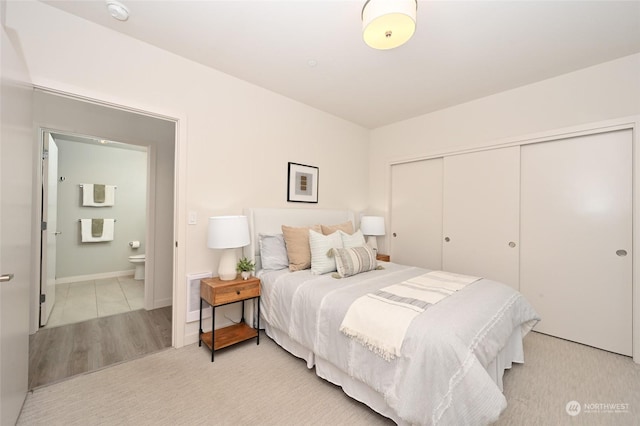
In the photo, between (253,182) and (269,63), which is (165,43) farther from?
(253,182)

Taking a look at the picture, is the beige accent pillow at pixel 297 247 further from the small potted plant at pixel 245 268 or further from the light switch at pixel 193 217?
the light switch at pixel 193 217

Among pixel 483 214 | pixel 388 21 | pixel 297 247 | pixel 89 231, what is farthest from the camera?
pixel 89 231

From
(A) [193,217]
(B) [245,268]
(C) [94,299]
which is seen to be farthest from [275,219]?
(C) [94,299]

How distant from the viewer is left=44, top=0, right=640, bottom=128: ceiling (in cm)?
175

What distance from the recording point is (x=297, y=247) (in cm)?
260

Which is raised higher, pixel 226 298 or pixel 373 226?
pixel 373 226

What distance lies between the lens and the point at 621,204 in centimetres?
232

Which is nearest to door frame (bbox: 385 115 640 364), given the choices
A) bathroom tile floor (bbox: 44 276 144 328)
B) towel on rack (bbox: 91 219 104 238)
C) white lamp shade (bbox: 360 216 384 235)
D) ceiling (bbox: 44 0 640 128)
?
ceiling (bbox: 44 0 640 128)

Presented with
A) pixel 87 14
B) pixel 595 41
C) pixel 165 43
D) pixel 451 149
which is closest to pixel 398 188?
pixel 451 149

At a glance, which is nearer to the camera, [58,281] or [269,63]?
[269,63]

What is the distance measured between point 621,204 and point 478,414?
2491 millimetres

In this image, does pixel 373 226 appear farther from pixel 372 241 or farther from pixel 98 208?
pixel 98 208

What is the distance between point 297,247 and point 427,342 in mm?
1540

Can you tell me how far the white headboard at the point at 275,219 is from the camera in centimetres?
267
